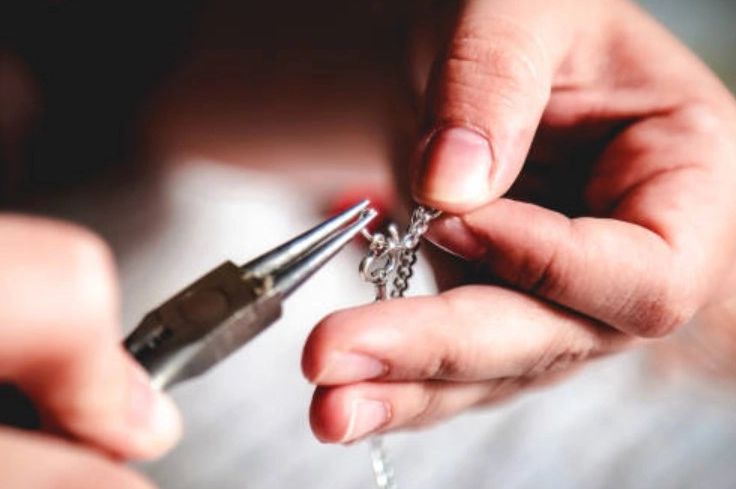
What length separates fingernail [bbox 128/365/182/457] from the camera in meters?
0.39

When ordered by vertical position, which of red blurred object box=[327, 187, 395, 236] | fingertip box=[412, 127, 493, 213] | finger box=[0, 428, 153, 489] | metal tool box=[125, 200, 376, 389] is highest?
red blurred object box=[327, 187, 395, 236]

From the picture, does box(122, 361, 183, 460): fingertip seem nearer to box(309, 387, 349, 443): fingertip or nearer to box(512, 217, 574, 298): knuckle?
box(309, 387, 349, 443): fingertip

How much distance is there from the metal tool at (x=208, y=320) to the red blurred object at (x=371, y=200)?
0.65 metres

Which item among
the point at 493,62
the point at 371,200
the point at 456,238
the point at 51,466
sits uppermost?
the point at 371,200

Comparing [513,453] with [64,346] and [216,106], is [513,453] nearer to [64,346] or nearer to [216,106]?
[64,346]

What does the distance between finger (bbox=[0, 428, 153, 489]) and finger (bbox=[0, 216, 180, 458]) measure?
0.05 feet

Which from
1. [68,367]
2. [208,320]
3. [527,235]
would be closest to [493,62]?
[527,235]

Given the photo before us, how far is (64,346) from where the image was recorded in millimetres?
341

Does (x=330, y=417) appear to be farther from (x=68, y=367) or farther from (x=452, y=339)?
(x=68, y=367)

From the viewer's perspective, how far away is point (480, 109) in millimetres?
686

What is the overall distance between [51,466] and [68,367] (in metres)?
0.04

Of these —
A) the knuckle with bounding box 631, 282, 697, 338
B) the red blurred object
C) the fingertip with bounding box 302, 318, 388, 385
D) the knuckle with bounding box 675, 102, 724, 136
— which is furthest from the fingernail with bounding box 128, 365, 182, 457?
the red blurred object

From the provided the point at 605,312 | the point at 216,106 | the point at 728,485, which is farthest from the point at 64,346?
the point at 216,106

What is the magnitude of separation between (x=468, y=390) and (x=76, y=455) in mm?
486
